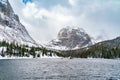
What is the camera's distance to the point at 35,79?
7750cm

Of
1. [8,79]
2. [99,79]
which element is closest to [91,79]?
[99,79]

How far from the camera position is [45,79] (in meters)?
78.1

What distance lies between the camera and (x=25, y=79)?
76.3 m

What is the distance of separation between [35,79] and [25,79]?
305 centimetres

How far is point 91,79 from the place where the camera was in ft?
254

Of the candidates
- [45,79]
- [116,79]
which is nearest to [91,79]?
[116,79]

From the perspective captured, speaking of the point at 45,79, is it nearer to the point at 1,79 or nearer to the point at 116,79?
the point at 1,79

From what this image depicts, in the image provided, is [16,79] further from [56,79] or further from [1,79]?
[56,79]

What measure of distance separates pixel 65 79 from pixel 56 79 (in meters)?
2.68

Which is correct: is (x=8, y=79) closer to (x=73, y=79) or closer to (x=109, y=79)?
(x=73, y=79)

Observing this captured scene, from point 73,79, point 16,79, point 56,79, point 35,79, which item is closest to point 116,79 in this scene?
point 73,79

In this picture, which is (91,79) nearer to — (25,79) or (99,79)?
(99,79)

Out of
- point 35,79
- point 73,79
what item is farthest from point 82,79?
point 35,79

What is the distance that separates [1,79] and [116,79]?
110ft
